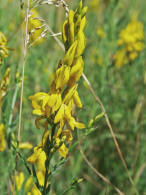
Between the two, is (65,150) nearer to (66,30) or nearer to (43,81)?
(66,30)

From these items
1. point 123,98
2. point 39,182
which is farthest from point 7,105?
point 123,98

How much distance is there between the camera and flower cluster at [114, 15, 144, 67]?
3.45m

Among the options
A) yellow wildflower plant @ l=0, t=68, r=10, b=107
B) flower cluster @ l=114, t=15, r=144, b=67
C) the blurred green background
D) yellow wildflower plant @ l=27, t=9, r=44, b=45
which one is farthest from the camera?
flower cluster @ l=114, t=15, r=144, b=67

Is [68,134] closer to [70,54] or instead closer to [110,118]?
[70,54]

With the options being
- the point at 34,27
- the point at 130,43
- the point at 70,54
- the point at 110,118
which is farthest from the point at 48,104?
the point at 130,43

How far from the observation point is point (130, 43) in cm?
358

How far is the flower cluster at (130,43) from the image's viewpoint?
3.45m

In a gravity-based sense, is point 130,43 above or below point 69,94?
below

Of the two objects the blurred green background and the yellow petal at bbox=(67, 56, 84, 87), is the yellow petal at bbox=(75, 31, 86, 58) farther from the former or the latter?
the blurred green background

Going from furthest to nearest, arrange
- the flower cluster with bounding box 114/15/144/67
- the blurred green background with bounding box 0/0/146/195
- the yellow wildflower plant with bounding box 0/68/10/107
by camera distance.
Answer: the flower cluster with bounding box 114/15/144/67 → the blurred green background with bounding box 0/0/146/195 → the yellow wildflower plant with bounding box 0/68/10/107

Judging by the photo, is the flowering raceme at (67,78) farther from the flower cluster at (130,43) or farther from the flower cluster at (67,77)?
the flower cluster at (130,43)

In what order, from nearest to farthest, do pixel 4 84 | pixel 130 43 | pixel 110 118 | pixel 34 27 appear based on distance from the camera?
pixel 4 84
pixel 34 27
pixel 110 118
pixel 130 43

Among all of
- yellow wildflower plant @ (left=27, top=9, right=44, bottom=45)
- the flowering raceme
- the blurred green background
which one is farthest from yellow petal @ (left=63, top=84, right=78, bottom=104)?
the blurred green background

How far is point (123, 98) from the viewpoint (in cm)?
305
